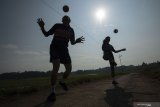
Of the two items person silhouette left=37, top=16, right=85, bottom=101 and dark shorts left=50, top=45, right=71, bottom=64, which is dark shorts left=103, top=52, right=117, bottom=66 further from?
dark shorts left=50, top=45, right=71, bottom=64

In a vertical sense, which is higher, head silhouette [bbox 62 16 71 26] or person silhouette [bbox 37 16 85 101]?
head silhouette [bbox 62 16 71 26]

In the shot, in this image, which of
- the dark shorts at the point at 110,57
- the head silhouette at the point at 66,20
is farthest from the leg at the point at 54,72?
the dark shorts at the point at 110,57

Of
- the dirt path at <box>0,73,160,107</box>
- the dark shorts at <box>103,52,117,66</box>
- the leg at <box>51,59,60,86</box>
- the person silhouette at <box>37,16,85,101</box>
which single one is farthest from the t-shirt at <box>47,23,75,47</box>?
the dark shorts at <box>103,52,117,66</box>

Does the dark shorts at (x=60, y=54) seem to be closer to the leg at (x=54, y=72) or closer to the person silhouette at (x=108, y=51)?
the leg at (x=54, y=72)

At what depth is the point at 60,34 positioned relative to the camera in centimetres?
530

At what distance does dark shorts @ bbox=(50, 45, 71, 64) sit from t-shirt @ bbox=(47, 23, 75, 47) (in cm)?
10

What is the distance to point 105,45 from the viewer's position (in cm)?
978

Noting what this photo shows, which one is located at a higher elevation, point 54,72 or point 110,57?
point 110,57

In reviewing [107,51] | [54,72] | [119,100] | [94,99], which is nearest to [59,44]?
[54,72]

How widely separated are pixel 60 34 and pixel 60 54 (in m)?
0.51

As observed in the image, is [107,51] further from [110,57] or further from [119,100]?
[119,100]

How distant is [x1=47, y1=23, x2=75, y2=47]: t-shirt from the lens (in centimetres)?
521

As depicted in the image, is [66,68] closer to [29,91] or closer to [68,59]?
[68,59]

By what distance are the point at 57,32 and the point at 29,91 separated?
3.05 m
